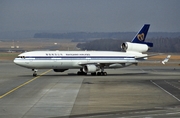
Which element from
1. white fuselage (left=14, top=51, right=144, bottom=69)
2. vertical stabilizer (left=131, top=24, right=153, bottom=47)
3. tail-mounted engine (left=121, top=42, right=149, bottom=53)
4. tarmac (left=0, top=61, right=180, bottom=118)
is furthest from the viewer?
vertical stabilizer (left=131, top=24, right=153, bottom=47)

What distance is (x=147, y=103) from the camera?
105 feet

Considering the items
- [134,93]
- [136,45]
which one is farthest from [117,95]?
[136,45]

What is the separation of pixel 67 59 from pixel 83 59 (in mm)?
2533

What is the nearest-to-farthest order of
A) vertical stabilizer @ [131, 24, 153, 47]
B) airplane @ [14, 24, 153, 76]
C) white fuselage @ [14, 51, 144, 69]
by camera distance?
white fuselage @ [14, 51, 144, 69] < airplane @ [14, 24, 153, 76] < vertical stabilizer @ [131, 24, 153, 47]

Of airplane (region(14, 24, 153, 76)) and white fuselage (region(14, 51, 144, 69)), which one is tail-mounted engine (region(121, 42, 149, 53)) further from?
white fuselage (region(14, 51, 144, 69))

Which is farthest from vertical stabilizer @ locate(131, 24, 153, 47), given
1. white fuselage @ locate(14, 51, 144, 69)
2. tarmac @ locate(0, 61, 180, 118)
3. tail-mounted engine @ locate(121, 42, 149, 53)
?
tarmac @ locate(0, 61, 180, 118)

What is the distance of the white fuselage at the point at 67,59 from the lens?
191 ft

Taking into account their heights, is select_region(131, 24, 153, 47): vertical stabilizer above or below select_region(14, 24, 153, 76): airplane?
above

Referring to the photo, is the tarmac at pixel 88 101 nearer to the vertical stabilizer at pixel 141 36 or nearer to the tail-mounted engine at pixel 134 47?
the tail-mounted engine at pixel 134 47

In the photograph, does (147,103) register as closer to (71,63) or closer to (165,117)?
(165,117)

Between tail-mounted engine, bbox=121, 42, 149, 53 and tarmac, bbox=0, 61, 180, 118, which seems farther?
tail-mounted engine, bbox=121, 42, 149, 53

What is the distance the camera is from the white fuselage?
58219 mm

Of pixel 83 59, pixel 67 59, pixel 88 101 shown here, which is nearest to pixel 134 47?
pixel 83 59

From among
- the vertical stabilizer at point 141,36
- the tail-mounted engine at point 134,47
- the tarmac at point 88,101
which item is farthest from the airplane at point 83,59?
the tarmac at point 88,101
